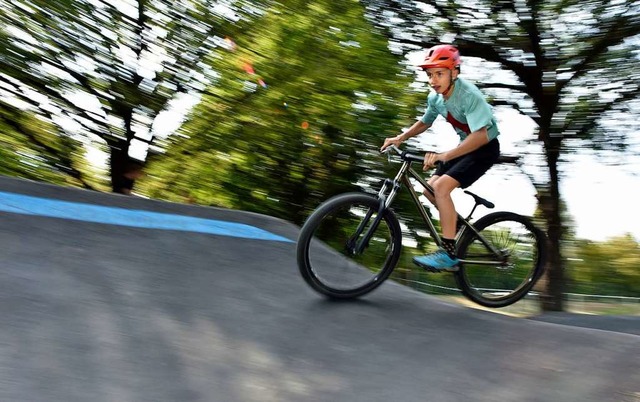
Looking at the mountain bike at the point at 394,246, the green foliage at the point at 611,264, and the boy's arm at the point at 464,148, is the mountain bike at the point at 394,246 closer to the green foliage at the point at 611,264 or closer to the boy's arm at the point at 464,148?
the boy's arm at the point at 464,148

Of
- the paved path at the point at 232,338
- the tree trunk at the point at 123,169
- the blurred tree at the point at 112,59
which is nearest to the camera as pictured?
the paved path at the point at 232,338

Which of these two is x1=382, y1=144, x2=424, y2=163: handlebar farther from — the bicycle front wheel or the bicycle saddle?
the bicycle saddle

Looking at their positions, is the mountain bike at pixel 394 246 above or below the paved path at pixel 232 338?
above

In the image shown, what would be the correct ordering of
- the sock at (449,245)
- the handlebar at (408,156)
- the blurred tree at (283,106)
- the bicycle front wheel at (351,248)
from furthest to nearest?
1. the blurred tree at (283,106)
2. the sock at (449,245)
3. the handlebar at (408,156)
4. the bicycle front wheel at (351,248)

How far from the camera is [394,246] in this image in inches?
154

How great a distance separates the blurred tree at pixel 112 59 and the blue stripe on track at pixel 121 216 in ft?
12.1

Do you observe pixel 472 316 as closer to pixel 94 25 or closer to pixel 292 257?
pixel 292 257

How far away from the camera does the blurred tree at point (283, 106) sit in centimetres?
968

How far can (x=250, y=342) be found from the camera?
305cm

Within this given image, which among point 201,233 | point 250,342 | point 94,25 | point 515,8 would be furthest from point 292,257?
point 515,8

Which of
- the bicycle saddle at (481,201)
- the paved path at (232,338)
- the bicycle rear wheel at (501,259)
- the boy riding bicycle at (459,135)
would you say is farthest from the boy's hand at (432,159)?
the paved path at (232,338)

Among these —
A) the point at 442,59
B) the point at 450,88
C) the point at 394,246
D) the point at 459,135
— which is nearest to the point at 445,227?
the point at 394,246

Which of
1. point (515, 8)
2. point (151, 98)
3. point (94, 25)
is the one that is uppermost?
point (515, 8)

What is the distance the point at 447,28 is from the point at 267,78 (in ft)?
13.7
